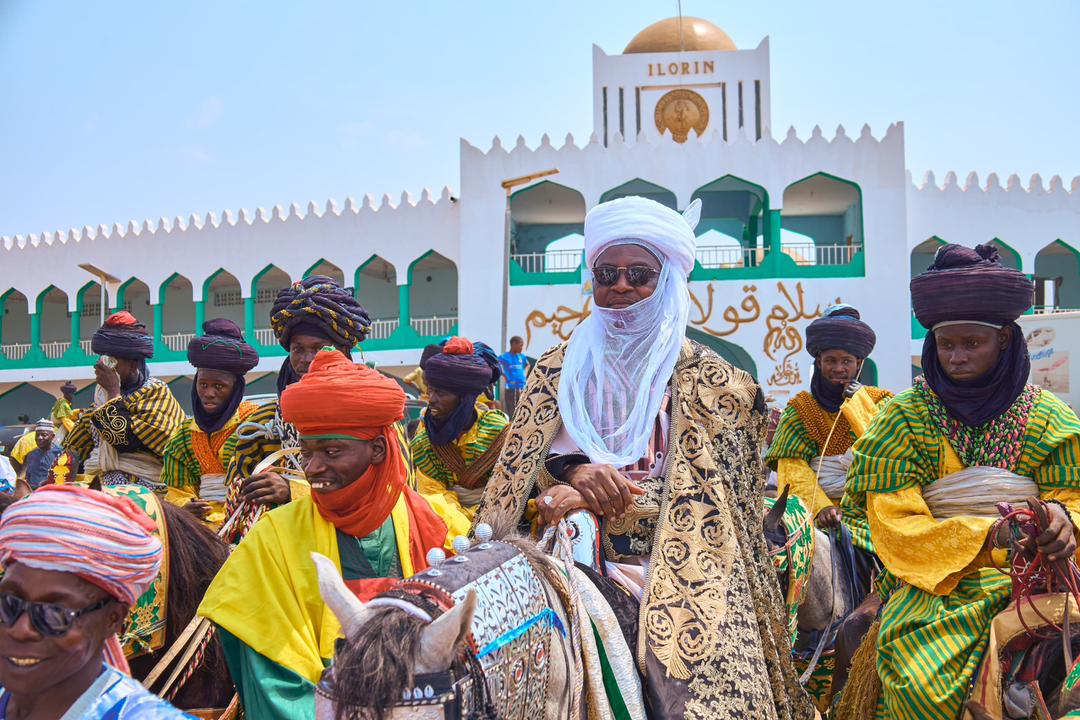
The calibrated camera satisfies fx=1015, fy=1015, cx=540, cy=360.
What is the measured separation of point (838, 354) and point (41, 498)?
5.19 metres

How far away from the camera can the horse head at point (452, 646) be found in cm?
162

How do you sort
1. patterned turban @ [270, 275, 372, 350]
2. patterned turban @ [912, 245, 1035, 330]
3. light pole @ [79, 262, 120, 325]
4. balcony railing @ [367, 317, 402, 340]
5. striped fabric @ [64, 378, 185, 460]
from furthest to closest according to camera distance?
light pole @ [79, 262, 120, 325] < balcony railing @ [367, 317, 402, 340] < striped fabric @ [64, 378, 185, 460] < patterned turban @ [270, 275, 372, 350] < patterned turban @ [912, 245, 1035, 330]

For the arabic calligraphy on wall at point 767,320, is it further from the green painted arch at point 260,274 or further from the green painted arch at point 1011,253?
the green painted arch at point 260,274

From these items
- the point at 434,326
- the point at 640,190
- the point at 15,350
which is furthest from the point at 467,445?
the point at 15,350

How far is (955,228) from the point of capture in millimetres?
26797

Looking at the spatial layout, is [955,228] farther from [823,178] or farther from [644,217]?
[644,217]

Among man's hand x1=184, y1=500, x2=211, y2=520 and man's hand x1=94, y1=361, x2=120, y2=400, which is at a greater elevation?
man's hand x1=94, y1=361, x2=120, y2=400

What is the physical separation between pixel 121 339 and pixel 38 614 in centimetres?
457

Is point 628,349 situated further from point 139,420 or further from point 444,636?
point 139,420

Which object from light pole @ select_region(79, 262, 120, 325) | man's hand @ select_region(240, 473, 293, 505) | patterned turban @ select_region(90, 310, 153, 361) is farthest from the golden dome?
man's hand @ select_region(240, 473, 293, 505)

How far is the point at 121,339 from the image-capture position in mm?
6141

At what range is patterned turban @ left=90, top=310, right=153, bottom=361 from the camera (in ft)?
19.9

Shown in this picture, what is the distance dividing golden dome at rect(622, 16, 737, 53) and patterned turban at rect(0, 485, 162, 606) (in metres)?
32.2

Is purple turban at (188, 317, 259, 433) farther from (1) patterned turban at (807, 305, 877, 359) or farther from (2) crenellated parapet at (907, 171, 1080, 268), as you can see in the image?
(2) crenellated parapet at (907, 171, 1080, 268)
